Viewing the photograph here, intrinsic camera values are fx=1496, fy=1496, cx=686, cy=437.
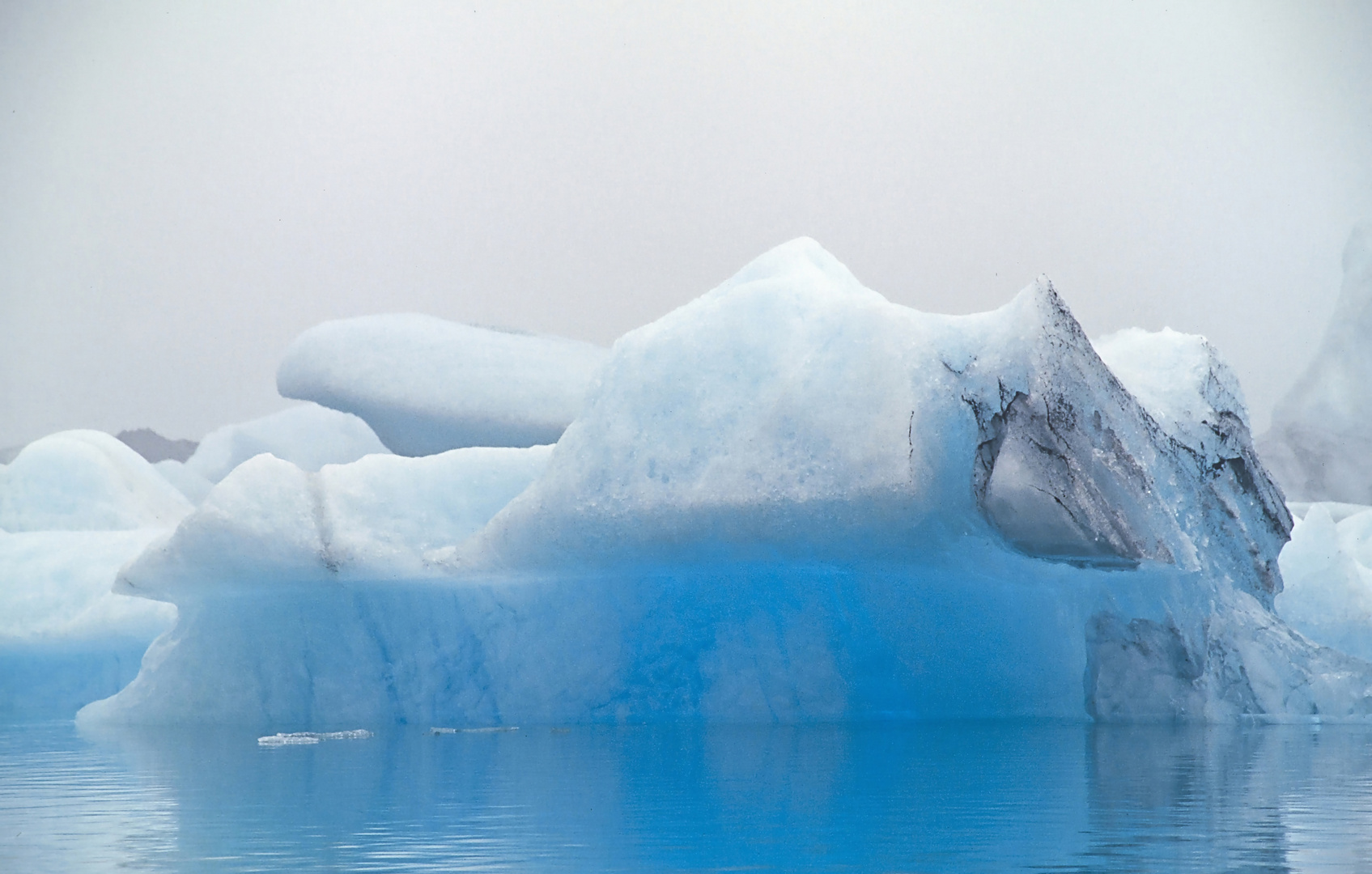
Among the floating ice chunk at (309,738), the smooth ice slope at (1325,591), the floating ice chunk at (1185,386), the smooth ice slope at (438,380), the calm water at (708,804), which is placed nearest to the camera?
the calm water at (708,804)

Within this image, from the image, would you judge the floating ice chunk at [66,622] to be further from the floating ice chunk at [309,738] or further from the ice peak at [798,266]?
the ice peak at [798,266]

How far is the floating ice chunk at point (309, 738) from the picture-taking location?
6.75 m

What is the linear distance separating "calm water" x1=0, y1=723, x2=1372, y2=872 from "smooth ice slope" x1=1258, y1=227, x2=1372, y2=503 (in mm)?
14273

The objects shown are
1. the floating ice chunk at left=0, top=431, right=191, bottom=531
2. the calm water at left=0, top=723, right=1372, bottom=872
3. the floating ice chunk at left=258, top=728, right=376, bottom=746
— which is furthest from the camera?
the floating ice chunk at left=0, top=431, right=191, bottom=531

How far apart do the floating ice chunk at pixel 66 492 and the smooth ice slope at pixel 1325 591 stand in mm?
9667

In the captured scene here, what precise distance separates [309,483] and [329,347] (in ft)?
21.8

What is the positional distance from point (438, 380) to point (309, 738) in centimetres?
693

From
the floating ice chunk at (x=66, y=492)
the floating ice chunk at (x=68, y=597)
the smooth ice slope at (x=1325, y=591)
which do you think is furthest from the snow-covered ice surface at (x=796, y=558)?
the floating ice chunk at (x=66, y=492)

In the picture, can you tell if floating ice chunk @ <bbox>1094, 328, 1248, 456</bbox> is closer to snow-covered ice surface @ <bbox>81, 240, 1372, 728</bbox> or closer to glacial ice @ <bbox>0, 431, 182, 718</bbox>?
snow-covered ice surface @ <bbox>81, 240, 1372, 728</bbox>

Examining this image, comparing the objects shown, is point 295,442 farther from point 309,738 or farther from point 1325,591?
point 1325,591

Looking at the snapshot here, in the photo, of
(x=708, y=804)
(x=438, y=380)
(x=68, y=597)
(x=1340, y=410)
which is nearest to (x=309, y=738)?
(x=708, y=804)

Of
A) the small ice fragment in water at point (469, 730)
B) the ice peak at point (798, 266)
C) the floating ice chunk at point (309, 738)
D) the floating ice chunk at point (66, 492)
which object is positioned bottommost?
the small ice fragment in water at point (469, 730)

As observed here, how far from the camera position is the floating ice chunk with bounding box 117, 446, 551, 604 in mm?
7598

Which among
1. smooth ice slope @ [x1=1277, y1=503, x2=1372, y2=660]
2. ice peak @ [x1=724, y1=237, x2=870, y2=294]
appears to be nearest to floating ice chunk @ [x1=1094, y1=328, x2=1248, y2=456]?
ice peak @ [x1=724, y1=237, x2=870, y2=294]
